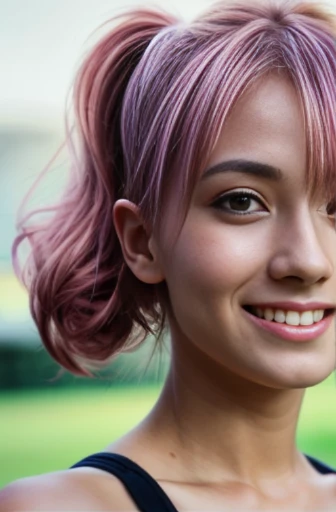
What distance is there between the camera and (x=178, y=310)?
1600 mm

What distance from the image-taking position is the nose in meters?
1.46

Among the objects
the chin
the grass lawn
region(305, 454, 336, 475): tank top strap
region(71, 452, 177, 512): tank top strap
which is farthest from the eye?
the grass lawn

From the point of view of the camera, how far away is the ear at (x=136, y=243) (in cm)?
165

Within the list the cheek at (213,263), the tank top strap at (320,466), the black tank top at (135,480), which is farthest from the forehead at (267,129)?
the tank top strap at (320,466)

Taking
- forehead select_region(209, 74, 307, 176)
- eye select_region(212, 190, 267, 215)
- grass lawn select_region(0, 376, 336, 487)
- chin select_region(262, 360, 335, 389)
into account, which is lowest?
grass lawn select_region(0, 376, 336, 487)

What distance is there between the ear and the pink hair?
0.03m

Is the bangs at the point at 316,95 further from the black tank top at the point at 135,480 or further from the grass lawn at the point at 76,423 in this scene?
the grass lawn at the point at 76,423

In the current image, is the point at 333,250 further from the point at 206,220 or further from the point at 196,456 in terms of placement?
the point at 196,456

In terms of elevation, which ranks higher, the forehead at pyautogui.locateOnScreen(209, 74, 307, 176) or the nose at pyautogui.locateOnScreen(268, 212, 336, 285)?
the forehead at pyautogui.locateOnScreen(209, 74, 307, 176)

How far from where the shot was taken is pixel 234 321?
151cm

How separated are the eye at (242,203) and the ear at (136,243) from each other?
18 centimetres

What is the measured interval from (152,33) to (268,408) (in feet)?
2.43

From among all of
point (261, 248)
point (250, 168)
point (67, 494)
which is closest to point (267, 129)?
point (250, 168)

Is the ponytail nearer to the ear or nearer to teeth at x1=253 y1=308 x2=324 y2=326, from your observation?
the ear
